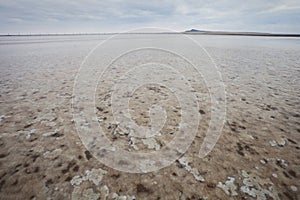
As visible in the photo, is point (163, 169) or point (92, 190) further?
Answer: point (163, 169)

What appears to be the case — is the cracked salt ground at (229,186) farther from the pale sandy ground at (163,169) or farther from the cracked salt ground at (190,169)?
the cracked salt ground at (190,169)

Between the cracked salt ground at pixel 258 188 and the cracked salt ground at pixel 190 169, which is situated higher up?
the cracked salt ground at pixel 258 188

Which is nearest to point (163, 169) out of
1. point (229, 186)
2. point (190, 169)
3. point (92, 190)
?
point (190, 169)

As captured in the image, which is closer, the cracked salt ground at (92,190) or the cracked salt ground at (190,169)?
the cracked salt ground at (92,190)

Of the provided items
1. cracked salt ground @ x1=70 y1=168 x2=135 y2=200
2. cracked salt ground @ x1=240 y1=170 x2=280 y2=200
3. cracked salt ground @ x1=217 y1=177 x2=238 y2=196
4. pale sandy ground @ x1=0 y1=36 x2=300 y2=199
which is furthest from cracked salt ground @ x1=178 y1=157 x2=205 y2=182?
cracked salt ground @ x1=70 y1=168 x2=135 y2=200

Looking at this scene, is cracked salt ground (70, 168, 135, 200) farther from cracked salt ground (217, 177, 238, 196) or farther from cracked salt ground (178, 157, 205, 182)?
cracked salt ground (217, 177, 238, 196)

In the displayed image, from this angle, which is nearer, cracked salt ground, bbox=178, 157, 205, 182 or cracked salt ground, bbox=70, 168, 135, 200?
cracked salt ground, bbox=70, 168, 135, 200

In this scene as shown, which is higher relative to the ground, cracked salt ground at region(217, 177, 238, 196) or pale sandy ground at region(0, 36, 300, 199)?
pale sandy ground at region(0, 36, 300, 199)

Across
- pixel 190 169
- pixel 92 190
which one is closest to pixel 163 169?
pixel 190 169

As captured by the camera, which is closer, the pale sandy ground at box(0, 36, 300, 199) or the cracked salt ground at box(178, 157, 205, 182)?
the pale sandy ground at box(0, 36, 300, 199)

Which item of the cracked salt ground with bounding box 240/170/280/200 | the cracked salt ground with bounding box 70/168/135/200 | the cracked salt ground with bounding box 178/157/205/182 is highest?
the cracked salt ground with bounding box 70/168/135/200

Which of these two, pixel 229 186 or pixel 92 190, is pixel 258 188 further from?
pixel 92 190

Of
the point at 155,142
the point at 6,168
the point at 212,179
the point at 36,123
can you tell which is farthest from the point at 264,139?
the point at 36,123

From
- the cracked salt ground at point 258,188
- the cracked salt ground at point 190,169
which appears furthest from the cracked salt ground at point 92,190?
the cracked salt ground at point 258,188
